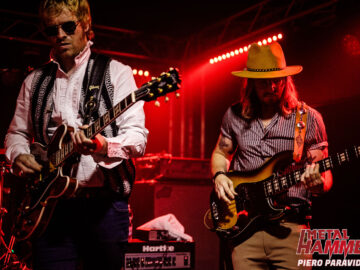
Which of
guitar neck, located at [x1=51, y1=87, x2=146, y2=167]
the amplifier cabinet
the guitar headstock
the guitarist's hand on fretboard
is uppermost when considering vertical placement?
the guitar headstock

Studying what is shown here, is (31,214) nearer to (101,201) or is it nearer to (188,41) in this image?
(101,201)

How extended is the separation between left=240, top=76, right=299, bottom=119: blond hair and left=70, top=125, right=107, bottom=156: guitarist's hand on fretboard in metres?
1.26

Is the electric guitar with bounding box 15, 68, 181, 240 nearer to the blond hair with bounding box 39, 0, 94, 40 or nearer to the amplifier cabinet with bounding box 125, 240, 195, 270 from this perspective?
the blond hair with bounding box 39, 0, 94, 40

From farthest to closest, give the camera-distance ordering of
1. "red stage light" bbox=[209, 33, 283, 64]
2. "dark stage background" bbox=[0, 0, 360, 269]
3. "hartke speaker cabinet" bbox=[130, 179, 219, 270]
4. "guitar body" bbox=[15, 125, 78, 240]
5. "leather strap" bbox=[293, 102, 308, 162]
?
"red stage light" bbox=[209, 33, 283, 64]
"hartke speaker cabinet" bbox=[130, 179, 219, 270]
"dark stage background" bbox=[0, 0, 360, 269]
"leather strap" bbox=[293, 102, 308, 162]
"guitar body" bbox=[15, 125, 78, 240]

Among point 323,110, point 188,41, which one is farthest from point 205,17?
point 323,110

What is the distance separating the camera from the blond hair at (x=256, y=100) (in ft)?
9.66

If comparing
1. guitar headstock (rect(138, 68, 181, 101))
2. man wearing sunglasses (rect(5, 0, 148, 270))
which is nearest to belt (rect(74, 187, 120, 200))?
man wearing sunglasses (rect(5, 0, 148, 270))

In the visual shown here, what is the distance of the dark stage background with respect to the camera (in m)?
6.01

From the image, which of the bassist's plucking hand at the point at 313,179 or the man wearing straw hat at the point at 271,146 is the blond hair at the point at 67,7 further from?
the bassist's plucking hand at the point at 313,179

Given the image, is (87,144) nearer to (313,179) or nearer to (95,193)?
(95,193)

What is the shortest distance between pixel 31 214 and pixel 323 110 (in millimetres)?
4957

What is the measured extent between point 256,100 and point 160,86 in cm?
101

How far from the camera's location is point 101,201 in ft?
7.34

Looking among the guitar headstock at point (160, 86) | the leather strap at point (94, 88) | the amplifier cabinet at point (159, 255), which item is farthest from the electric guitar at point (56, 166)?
the amplifier cabinet at point (159, 255)
